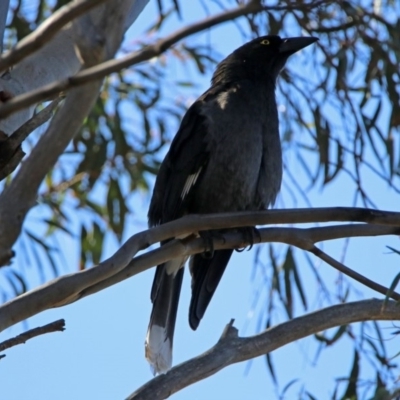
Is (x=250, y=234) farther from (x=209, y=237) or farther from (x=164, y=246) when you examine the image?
(x=164, y=246)

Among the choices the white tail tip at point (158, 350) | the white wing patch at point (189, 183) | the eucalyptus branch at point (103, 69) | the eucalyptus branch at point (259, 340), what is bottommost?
the eucalyptus branch at point (103, 69)

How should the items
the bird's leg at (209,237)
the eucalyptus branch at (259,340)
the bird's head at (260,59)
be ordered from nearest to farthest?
the eucalyptus branch at (259,340), the bird's leg at (209,237), the bird's head at (260,59)

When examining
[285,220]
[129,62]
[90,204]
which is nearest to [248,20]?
[90,204]

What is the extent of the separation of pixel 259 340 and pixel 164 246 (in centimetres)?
45

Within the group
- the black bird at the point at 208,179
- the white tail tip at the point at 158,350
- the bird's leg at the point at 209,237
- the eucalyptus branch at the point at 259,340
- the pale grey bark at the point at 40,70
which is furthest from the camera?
the black bird at the point at 208,179

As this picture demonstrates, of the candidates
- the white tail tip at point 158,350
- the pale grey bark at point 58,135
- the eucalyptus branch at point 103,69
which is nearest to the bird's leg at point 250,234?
the white tail tip at point 158,350

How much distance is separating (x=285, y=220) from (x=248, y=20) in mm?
2042

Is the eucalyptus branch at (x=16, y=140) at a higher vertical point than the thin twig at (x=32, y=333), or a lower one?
higher

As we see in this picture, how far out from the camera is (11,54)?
1351 millimetres

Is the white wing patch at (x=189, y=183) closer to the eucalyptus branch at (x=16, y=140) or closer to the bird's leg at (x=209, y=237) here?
the bird's leg at (x=209, y=237)

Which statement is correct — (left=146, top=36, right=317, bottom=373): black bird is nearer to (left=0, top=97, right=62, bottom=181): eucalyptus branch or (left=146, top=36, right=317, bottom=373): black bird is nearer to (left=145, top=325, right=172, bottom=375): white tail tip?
(left=145, top=325, right=172, bottom=375): white tail tip

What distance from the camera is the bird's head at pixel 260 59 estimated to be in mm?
3961

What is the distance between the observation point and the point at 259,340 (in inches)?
103

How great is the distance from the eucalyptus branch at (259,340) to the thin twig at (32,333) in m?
0.46
